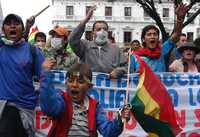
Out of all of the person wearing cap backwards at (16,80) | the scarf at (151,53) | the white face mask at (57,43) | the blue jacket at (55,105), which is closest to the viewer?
the blue jacket at (55,105)

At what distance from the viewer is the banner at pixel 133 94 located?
6859 millimetres

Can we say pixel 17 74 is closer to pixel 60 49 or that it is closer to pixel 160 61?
pixel 60 49

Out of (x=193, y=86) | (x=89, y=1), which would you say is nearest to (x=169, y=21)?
(x=89, y=1)

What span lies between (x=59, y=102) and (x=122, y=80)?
7.20 ft

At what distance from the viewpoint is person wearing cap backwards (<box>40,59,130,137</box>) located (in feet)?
15.7

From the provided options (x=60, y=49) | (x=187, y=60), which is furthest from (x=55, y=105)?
(x=187, y=60)

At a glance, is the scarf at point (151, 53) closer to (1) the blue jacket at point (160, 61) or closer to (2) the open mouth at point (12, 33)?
(1) the blue jacket at point (160, 61)

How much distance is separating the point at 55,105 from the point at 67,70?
1264 mm

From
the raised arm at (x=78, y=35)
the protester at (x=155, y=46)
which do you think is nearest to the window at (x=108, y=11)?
the protester at (x=155, y=46)

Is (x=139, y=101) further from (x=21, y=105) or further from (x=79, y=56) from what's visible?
(x=79, y=56)

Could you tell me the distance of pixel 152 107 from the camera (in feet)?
16.7

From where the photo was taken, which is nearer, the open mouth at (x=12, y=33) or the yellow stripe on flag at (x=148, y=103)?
the yellow stripe on flag at (x=148, y=103)

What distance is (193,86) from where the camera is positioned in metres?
7.37

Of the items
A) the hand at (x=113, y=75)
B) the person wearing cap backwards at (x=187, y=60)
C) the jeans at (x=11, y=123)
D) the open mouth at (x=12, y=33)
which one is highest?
the open mouth at (x=12, y=33)
